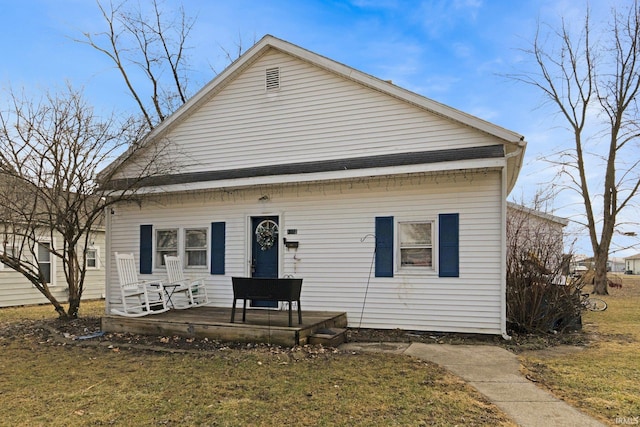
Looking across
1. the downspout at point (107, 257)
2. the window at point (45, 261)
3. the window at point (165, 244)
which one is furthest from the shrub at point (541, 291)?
the window at point (45, 261)

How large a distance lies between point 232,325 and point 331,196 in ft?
10.4

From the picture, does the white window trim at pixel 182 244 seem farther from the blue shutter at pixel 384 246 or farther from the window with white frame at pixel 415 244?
the window with white frame at pixel 415 244

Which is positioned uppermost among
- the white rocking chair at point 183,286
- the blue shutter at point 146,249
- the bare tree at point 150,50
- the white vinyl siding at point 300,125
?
the bare tree at point 150,50

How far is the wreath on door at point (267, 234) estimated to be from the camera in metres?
9.33

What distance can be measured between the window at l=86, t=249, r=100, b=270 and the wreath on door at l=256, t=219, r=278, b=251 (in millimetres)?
9909

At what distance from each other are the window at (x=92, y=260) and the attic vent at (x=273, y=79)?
10.6 m

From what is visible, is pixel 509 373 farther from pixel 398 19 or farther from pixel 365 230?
pixel 398 19

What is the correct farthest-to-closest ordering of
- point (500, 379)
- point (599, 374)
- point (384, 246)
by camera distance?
1. point (384, 246)
2. point (599, 374)
3. point (500, 379)

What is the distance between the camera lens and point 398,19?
13.7 metres

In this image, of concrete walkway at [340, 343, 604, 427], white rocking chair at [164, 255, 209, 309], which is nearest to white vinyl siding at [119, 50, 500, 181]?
white rocking chair at [164, 255, 209, 309]

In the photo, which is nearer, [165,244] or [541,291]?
[541,291]

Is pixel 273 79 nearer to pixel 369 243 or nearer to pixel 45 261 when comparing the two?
pixel 369 243

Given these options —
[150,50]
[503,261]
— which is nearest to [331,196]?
[503,261]

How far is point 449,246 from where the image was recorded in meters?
7.96
